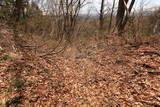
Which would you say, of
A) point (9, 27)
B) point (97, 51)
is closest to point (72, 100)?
point (97, 51)

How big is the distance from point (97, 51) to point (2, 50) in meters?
4.52

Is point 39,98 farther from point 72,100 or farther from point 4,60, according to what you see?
point 4,60

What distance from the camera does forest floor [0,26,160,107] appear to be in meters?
3.57

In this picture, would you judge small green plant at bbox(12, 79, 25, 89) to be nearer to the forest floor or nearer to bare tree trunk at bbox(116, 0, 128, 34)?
the forest floor

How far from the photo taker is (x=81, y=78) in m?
4.82

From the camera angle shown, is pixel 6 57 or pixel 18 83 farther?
pixel 6 57

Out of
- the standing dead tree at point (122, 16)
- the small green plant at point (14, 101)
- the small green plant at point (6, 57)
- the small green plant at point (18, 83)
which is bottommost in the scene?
the small green plant at point (14, 101)

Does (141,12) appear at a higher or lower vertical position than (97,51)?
higher

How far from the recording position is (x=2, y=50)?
17.4 ft

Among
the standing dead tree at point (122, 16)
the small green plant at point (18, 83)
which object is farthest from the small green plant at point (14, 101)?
the standing dead tree at point (122, 16)

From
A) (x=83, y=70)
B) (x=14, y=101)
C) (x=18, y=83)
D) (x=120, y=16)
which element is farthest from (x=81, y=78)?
(x=120, y=16)

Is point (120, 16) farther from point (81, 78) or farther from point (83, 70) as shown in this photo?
point (81, 78)

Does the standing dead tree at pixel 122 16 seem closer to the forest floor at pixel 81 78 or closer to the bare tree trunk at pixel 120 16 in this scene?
the bare tree trunk at pixel 120 16

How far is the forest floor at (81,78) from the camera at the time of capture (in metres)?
3.57
